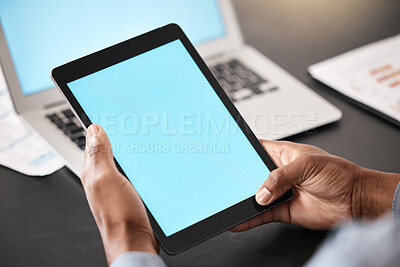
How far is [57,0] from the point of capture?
35.5 inches

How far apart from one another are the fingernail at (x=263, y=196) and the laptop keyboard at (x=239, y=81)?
11.7 inches

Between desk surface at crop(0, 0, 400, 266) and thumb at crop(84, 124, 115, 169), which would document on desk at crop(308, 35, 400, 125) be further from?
thumb at crop(84, 124, 115, 169)

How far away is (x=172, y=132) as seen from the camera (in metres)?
0.70

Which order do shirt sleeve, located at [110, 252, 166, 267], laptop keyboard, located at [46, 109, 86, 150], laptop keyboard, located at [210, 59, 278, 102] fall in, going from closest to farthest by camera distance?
shirt sleeve, located at [110, 252, 166, 267], laptop keyboard, located at [46, 109, 86, 150], laptop keyboard, located at [210, 59, 278, 102]

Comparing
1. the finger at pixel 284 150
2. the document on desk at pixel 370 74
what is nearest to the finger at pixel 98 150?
the finger at pixel 284 150

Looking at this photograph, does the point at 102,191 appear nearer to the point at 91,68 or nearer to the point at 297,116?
the point at 91,68

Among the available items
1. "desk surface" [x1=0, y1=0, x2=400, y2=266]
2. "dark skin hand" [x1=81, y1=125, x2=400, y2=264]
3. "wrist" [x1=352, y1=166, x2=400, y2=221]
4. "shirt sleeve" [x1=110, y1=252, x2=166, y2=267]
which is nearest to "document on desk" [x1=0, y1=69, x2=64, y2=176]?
"desk surface" [x1=0, y1=0, x2=400, y2=266]

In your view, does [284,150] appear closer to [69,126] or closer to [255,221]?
[255,221]

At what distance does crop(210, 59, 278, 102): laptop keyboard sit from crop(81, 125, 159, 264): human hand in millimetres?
368

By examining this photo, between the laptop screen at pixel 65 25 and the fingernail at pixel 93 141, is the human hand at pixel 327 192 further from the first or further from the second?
the laptop screen at pixel 65 25

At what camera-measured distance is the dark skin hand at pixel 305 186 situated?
0.61 m

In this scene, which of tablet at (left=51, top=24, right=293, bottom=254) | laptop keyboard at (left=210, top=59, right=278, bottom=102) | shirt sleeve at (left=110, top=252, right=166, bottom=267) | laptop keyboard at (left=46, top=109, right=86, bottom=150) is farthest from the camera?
laptop keyboard at (left=210, top=59, right=278, bottom=102)

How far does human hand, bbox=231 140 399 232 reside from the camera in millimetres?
681

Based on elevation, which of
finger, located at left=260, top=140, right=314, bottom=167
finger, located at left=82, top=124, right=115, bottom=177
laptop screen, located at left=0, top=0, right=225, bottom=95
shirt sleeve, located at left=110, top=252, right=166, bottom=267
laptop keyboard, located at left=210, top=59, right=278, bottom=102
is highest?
laptop screen, located at left=0, top=0, right=225, bottom=95
